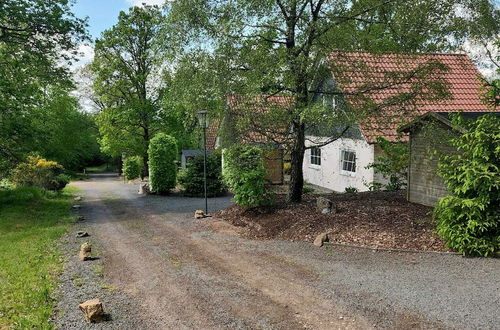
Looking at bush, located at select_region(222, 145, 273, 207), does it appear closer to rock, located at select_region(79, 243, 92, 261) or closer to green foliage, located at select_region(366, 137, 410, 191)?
rock, located at select_region(79, 243, 92, 261)

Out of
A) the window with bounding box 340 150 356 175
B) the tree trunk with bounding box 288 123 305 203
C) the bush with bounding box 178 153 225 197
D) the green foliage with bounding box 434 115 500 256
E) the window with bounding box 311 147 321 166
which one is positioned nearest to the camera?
the green foliage with bounding box 434 115 500 256

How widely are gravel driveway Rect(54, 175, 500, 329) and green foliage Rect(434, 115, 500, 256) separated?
1.20 feet

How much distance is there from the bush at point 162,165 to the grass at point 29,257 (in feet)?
14.8

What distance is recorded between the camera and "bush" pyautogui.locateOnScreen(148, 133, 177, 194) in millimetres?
20109

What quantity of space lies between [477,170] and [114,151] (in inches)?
1106

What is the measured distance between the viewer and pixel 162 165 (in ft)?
66.1

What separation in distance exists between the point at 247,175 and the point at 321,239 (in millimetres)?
3057

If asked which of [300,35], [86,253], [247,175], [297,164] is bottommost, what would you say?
[86,253]

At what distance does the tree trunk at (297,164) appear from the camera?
1137 cm

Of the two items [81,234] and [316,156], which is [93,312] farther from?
[316,156]

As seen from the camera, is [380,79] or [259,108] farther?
[380,79]

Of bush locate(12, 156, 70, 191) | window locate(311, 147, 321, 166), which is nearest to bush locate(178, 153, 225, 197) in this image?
window locate(311, 147, 321, 166)

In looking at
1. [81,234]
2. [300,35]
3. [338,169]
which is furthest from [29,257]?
[338,169]

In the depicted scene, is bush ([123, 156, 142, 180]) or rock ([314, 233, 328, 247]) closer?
rock ([314, 233, 328, 247])
